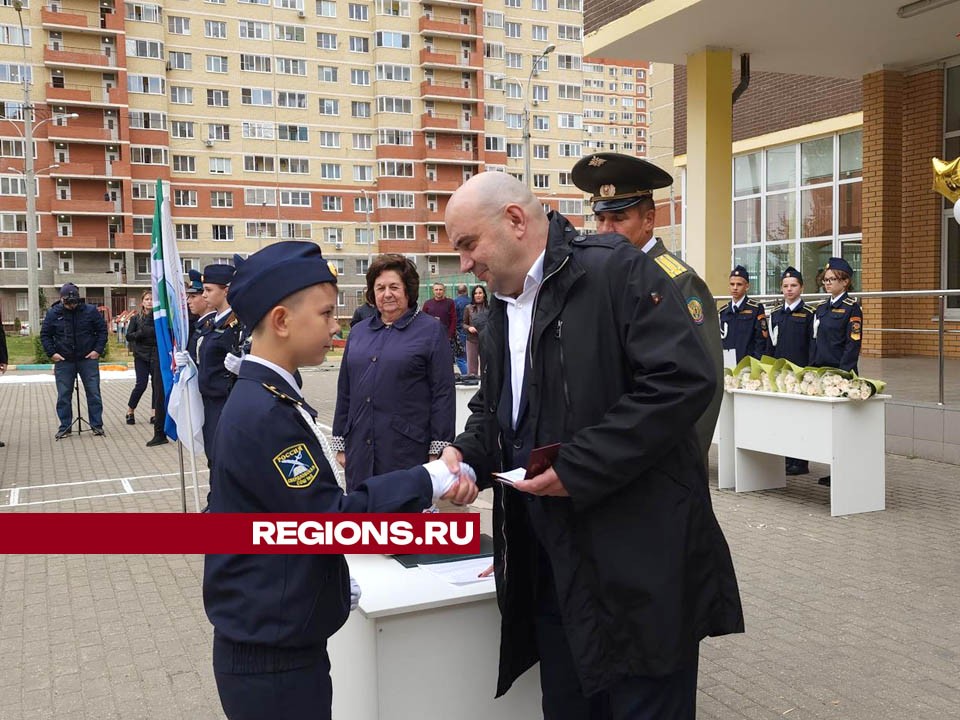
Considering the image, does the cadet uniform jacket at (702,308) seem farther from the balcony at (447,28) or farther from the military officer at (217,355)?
the balcony at (447,28)

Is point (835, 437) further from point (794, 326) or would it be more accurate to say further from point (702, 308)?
point (702, 308)

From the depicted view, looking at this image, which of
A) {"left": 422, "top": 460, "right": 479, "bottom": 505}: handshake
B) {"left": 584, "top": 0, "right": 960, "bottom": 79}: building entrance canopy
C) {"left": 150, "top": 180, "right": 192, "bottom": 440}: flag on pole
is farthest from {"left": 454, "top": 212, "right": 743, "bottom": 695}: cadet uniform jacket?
{"left": 584, "top": 0, "right": 960, "bottom": 79}: building entrance canopy

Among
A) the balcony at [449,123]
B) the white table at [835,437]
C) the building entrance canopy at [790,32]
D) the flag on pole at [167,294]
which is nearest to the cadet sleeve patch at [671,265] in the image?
the white table at [835,437]

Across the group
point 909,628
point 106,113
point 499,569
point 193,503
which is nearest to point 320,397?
point 193,503

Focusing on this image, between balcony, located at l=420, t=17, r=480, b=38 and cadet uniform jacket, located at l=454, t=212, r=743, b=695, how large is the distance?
242 ft

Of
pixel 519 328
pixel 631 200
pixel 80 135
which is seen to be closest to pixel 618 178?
Result: pixel 631 200

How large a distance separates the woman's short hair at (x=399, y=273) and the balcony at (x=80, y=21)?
209ft

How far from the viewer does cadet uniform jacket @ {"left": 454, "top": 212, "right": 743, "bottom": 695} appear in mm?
2180

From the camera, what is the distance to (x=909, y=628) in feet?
15.3

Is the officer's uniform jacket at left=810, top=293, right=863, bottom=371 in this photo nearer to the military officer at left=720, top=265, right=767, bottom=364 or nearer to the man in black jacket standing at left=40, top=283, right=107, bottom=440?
the military officer at left=720, top=265, right=767, bottom=364

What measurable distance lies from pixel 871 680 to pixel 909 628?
779mm

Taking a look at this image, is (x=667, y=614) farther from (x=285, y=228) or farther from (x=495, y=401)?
(x=285, y=228)

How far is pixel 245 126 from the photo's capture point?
66375 mm

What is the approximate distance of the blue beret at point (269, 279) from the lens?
7.25 feet
